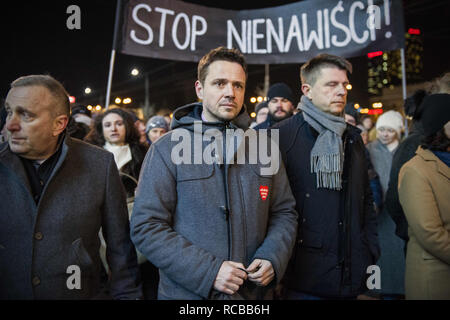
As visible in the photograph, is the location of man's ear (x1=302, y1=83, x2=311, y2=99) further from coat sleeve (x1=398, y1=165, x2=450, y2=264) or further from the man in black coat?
coat sleeve (x1=398, y1=165, x2=450, y2=264)

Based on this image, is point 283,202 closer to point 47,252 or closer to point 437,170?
point 437,170

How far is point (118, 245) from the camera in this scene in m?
2.11

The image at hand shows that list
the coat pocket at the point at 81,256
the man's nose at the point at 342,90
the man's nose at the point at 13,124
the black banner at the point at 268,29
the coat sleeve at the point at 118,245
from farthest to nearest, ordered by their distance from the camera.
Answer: the black banner at the point at 268,29 → the man's nose at the point at 342,90 → the coat sleeve at the point at 118,245 → the coat pocket at the point at 81,256 → the man's nose at the point at 13,124

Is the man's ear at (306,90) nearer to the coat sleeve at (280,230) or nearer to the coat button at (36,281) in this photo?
the coat sleeve at (280,230)

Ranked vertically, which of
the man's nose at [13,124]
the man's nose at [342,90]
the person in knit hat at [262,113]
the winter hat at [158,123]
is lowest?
the man's nose at [13,124]

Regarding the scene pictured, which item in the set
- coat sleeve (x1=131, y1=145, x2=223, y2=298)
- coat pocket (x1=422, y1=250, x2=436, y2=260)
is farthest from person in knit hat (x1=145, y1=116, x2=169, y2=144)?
coat pocket (x1=422, y1=250, x2=436, y2=260)

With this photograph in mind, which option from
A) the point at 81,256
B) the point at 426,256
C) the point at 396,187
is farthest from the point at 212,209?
the point at 396,187

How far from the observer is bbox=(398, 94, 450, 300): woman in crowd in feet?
7.89

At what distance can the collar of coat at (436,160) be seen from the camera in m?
2.49

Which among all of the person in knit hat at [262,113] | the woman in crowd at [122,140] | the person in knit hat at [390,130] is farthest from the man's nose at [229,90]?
the person in knit hat at [390,130]

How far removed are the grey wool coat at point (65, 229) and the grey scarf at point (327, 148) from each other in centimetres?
139

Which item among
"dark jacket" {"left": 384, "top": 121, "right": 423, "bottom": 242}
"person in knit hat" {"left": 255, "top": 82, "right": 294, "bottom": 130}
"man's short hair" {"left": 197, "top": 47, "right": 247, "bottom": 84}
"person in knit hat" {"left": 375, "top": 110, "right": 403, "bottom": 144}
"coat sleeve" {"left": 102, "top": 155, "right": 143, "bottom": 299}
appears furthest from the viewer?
"person in knit hat" {"left": 375, "top": 110, "right": 403, "bottom": 144}

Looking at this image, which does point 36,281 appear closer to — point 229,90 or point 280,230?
point 280,230
